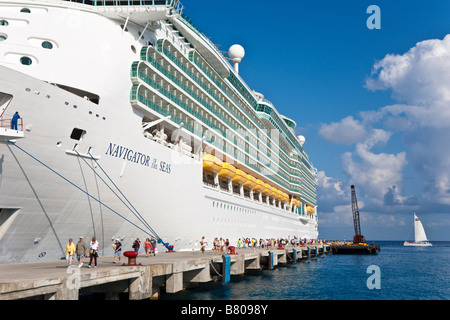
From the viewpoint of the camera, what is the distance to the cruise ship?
48.9 feet

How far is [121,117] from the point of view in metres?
19.7

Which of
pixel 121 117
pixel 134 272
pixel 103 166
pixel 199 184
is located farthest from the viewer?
pixel 199 184

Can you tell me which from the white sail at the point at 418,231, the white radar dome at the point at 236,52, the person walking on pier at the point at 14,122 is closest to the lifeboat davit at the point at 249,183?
the white radar dome at the point at 236,52

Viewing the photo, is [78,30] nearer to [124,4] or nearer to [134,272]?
[124,4]

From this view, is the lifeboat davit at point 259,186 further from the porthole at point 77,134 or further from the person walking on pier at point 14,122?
the person walking on pier at point 14,122

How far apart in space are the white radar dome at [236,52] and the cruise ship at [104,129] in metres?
15.8

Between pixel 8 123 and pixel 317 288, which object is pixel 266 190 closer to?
pixel 317 288

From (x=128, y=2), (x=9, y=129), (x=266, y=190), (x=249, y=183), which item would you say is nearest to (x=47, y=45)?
(x=128, y=2)

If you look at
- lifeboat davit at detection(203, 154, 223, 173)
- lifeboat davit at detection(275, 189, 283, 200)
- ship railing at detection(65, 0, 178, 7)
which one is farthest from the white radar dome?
ship railing at detection(65, 0, 178, 7)

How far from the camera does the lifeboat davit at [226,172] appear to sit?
34.7 metres

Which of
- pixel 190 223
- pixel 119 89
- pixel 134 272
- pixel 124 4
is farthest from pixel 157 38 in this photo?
pixel 134 272

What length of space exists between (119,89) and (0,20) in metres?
5.96

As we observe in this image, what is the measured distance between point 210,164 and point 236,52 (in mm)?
22646

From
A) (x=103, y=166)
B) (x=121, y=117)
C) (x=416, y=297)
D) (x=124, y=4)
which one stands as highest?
(x=124, y=4)
